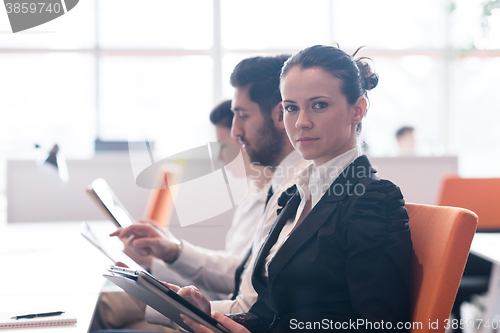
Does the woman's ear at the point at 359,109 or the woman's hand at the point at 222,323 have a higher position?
the woman's ear at the point at 359,109

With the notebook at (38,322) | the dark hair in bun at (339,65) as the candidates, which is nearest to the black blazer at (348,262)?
the dark hair in bun at (339,65)

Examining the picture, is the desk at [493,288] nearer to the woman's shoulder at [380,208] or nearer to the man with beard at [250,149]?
the man with beard at [250,149]

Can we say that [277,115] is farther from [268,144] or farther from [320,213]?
[320,213]

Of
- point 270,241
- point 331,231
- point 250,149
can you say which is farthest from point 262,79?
point 331,231

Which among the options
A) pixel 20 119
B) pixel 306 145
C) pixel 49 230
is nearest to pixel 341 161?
pixel 306 145

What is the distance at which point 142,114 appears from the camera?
5555mm

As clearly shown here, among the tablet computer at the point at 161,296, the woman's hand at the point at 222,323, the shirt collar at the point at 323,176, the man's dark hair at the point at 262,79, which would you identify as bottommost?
the woman's hand at the point at 222,323

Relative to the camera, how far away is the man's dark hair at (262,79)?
1446 mm

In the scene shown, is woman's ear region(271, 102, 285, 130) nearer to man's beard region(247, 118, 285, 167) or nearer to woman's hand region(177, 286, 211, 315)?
→ man's beard region(247, 118, 285, 167)

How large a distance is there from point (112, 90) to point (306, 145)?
515cm

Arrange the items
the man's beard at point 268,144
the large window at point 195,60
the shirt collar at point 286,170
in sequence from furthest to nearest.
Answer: the large window at point 195,60 → the man's beard at point 268,144 → the shirt collar at point 286,170

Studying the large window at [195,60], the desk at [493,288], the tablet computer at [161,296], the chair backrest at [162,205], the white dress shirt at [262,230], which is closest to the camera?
the tablet computer at [161,296]

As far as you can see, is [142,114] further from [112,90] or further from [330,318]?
[330,318]

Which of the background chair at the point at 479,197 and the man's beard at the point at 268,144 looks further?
the background chair at the point at 479,197
